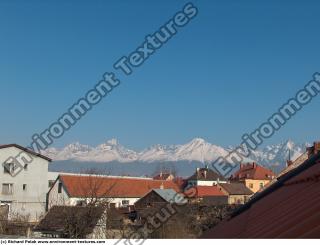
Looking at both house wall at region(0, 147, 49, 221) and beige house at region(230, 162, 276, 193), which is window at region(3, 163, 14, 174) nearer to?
house wall at region(0, 147, 49, 221)

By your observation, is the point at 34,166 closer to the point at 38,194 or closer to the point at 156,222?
the point at 38,194

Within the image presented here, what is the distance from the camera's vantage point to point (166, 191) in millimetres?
46750

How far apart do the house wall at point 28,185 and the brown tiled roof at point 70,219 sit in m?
23.8

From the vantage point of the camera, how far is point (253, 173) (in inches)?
3479

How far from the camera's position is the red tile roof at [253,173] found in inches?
3457

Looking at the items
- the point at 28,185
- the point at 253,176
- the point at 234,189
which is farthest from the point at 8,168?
the point at 253,176

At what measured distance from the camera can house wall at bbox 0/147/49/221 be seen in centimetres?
4519

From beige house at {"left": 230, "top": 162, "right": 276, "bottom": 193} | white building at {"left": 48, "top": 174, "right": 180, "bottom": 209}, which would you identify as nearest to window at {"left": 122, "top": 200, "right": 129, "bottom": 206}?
white building at {"left": 48, "top": 174, "right": 180, "bottom": 209}

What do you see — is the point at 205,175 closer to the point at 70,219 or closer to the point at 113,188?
the point at 113,188

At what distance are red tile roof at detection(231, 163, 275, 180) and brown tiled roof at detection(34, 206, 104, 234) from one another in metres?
69.0

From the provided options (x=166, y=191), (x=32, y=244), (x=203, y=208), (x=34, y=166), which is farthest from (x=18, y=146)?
(x=32, y=244)

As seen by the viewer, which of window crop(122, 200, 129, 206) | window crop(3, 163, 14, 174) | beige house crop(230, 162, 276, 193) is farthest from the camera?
beige house crop(230, 162, 276, 193)

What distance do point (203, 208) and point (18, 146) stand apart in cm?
2145

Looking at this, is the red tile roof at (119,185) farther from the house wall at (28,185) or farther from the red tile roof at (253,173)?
the red tile roof at (253,173)
